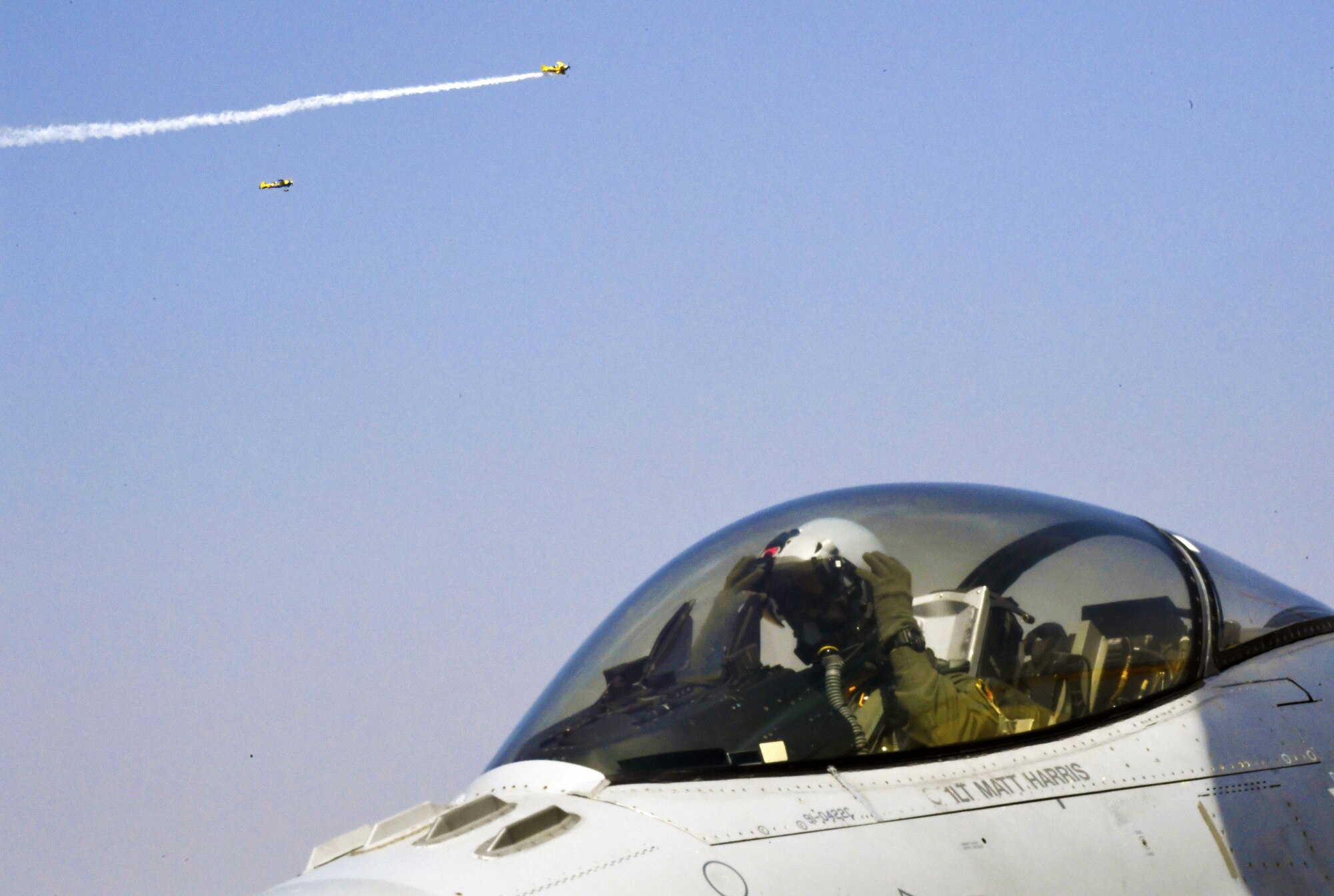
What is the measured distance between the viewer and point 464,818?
404 cm

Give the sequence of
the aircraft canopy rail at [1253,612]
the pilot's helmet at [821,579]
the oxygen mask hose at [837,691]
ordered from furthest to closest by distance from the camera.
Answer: the aircraft canopy rail at [1253,612] < the pilot's helmet at [821,579] < the oxygen mask hose at [837,691]

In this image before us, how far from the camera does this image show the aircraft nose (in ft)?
11.4

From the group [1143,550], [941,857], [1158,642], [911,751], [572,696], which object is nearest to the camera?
[941,857]

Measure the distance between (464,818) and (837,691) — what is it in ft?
4.75

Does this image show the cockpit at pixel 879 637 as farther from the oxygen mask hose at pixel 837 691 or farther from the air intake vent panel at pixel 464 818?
the air intake vent panel at pixel 464 818

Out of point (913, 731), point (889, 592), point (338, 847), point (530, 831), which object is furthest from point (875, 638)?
point (338, 847)

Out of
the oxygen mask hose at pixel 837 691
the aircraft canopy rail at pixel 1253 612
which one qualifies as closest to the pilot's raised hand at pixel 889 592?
the oxygen mask hose at pixel 837 691

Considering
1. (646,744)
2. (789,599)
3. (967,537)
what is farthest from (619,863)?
(967,537)

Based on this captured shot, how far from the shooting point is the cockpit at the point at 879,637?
452cm

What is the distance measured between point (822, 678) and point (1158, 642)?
5.71 feet

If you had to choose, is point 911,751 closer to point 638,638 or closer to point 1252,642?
point 638,638

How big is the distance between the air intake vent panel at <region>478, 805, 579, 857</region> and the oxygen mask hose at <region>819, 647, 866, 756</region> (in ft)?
3.71

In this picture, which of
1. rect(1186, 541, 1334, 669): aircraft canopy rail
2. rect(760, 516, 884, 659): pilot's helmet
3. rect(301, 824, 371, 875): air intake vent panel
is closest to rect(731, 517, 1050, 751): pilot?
rect(760, 516, 884, 659): pilot's helmet

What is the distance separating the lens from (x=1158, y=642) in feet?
17.9
